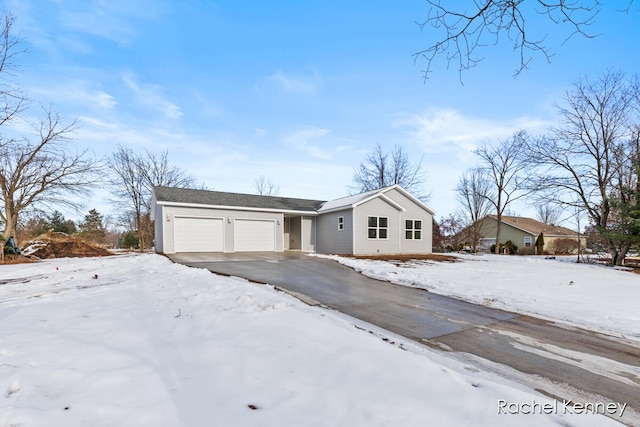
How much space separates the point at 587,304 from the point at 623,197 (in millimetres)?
13314

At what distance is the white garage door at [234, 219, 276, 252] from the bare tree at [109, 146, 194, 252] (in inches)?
530

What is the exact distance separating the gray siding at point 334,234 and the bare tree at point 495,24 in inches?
548

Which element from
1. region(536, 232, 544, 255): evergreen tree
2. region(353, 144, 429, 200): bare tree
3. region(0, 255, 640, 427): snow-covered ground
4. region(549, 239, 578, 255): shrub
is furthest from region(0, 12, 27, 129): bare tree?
region(549, 239, 578, 255): shrub

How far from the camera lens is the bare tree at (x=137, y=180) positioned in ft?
85.3

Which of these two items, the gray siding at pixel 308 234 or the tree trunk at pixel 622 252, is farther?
the gray siding at pixel 308 234

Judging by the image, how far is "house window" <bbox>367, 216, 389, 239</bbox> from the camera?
17297mm

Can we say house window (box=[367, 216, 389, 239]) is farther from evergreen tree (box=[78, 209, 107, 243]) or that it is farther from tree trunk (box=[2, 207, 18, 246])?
evergreen tree (box=[78, 209, 107, 243])

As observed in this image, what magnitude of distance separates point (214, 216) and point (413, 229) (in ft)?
39.3

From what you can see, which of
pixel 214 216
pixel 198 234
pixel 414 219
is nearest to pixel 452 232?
pixel 414 219

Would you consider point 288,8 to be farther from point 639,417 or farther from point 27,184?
point 27,184

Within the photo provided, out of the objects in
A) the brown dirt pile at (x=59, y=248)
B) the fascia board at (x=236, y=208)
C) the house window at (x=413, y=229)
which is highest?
the fascia board at (x=236, y=208)

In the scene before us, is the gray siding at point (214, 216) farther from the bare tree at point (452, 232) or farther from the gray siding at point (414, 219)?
the bare tree at point (452, 232)

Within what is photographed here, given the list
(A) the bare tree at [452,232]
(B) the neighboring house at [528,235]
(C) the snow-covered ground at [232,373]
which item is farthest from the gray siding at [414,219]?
(B) the neighboring house at [528,235]

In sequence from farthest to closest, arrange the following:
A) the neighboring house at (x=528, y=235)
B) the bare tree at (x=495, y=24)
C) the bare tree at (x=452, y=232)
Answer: the neighboring house at (x=528, y=235), the bare tree at (x=452, y=232), the bare tree at (x=495, y=24)
